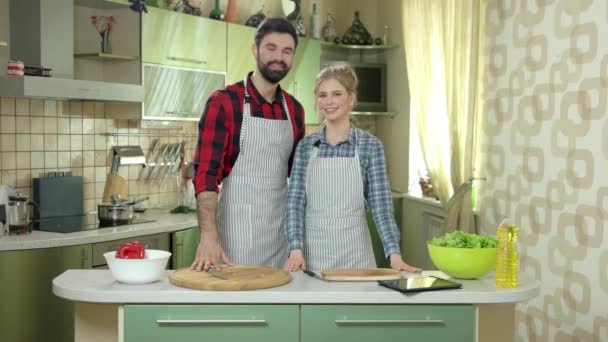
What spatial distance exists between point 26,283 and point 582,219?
2.63 m

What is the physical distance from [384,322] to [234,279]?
1.50ft

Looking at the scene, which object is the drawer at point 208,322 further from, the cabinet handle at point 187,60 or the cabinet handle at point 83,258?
the cabinet handle at point 187,60

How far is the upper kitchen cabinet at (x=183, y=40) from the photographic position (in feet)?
14.5

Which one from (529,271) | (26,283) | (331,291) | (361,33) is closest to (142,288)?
(331,291)

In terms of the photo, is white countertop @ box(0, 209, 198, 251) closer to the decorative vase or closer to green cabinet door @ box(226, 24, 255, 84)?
green cabinet door @ box(226, 24, 255, 84)

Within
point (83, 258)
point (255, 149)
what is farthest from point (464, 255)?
point (83, 258)

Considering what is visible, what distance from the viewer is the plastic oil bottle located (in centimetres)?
231

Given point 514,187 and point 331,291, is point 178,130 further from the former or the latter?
point 331,291

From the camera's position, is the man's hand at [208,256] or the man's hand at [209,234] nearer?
the man's hand at [208,256]

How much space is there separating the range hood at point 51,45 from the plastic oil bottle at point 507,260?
2.47 meters

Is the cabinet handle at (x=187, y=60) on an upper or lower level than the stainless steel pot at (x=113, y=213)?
upper

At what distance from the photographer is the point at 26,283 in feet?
11.7

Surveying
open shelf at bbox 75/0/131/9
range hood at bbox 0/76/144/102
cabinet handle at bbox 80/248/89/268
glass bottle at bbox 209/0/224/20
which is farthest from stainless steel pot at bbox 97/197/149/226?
glass bottle at bbox 209/0/224/20

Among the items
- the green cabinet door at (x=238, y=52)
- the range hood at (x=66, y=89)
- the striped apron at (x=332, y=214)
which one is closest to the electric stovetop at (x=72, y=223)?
the range hood at (x=66, y=89)
